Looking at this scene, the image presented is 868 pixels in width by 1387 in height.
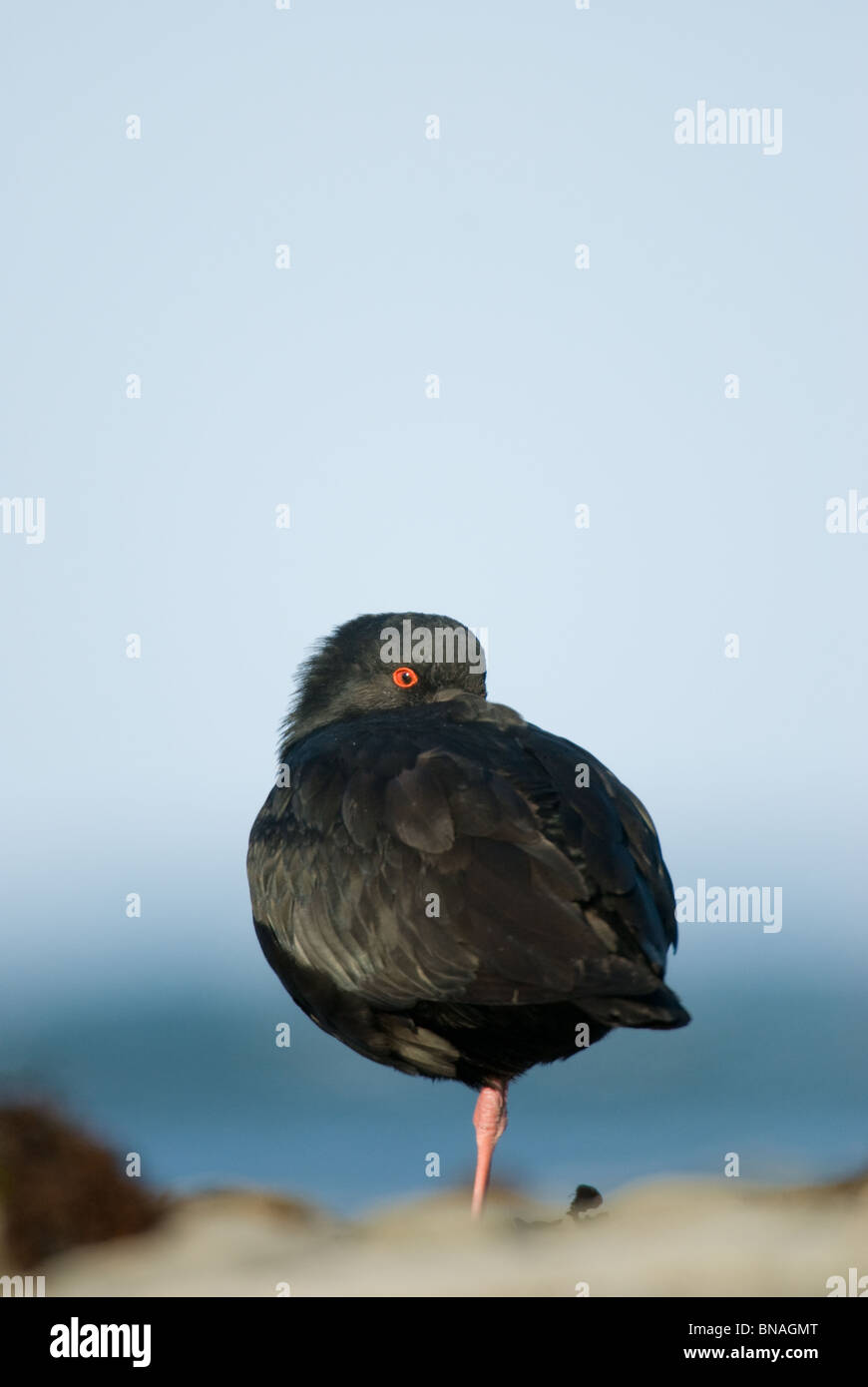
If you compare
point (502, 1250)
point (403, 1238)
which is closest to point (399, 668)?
point (403, 1238)

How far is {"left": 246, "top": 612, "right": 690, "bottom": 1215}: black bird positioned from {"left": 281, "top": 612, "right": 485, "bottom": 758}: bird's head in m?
0.47

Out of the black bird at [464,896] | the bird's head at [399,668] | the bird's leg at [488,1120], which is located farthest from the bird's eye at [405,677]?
the bird's leg at [488,1120]

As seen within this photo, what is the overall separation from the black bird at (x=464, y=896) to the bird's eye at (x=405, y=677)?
478 millimetres

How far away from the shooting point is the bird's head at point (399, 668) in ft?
27.3

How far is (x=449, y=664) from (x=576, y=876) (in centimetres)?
241

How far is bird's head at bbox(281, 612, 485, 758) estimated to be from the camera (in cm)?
834

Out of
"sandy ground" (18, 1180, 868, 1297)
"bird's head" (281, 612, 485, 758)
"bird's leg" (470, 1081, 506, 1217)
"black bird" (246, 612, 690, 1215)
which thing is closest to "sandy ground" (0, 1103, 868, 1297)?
"sandy ground" (18, 1180, 868, 1297)

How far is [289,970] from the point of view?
7238mm

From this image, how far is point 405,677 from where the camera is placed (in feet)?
27.3

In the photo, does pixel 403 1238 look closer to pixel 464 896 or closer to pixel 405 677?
pixel 464 896

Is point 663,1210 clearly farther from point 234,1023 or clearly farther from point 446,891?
point 234,1023

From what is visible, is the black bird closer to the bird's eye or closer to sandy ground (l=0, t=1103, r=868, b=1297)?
the bird's eye

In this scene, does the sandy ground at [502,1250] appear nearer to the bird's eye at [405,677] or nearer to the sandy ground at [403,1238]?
the sandy ground at [403,1238]

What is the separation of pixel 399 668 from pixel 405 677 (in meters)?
0.06
